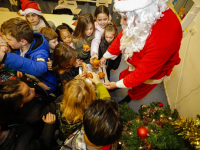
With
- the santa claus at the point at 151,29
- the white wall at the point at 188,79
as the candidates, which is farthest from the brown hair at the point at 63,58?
the white wall at the point at 188,79

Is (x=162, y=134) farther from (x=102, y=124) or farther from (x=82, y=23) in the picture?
(x=82, y=23)

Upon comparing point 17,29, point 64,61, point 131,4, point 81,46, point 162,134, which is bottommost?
point 162,134

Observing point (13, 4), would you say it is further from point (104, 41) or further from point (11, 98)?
point (11, 98)

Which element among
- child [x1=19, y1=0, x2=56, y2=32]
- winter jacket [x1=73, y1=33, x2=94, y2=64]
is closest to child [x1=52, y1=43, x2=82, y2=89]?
winter jacket [x1=73, y1=33, x2=94, y2=64]

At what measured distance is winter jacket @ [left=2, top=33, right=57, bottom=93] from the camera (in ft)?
4.39

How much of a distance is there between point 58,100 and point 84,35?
139 cm

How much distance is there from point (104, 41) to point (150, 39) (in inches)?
48.5

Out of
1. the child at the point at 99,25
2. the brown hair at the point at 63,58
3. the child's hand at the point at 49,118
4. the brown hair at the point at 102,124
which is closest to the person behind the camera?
the brown hair at the point at 102,124

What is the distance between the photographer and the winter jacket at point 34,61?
4.39ft

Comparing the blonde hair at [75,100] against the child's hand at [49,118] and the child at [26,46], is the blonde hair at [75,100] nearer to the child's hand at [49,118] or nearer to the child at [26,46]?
the child's hand at [49,118]

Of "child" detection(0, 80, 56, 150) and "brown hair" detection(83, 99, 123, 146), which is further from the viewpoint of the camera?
"child" detection(0, 80, 56, 150)

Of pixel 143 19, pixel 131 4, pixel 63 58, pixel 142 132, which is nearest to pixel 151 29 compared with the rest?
pixel 143 19

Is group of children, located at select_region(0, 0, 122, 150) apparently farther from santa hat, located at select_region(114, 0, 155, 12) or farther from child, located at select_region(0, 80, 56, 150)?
santa hat, located at select_region(114, 0, 155, 12)

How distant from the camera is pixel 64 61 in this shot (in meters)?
1.75
